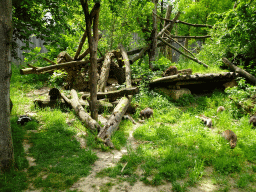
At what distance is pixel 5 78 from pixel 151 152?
323cm

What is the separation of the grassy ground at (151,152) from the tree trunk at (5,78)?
0.33 meters

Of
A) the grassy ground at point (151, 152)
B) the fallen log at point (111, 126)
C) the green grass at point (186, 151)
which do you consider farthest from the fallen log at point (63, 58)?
the green grass at point (186, 151)

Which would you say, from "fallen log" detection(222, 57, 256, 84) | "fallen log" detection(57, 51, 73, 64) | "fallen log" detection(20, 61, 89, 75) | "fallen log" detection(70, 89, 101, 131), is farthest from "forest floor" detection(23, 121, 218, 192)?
"fallen log" detection(57, 51, 73, 64)

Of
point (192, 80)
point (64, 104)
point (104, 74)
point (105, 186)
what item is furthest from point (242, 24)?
point (64, 104)

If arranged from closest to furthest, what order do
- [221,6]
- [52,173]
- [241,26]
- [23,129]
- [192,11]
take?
1. [52,173]
2. [23,129]
3. [241,26]
4. [221,6]
5. [192,11]

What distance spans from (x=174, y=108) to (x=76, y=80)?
4.76 metres

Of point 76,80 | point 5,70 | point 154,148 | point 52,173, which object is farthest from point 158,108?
point 5,70

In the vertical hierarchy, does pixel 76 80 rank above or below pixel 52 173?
above

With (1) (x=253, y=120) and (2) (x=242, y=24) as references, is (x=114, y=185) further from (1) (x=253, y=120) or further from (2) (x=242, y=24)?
(2) (x=242, y=24)

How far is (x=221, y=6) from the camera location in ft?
42.5

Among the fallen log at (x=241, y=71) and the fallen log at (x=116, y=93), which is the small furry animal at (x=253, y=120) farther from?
the fallen log at (x=116, y=93)

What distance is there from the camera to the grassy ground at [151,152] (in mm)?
3361

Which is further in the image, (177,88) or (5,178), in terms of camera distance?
(177,88)

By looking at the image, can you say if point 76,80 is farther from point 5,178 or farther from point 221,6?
point 221,6
